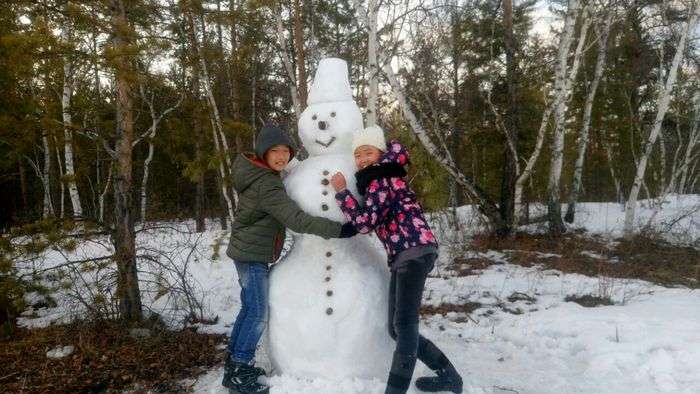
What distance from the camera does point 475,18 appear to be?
1242 centimetres

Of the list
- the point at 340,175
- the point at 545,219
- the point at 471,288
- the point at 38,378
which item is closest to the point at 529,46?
the point at 545,219

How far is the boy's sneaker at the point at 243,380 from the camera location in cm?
307

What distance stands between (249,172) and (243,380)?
142 cm

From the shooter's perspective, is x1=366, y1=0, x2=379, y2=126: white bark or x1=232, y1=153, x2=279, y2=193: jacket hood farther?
x1=366, y1=0, x2=379, y2=126: white bark

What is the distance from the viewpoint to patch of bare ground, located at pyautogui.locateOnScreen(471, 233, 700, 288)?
755 cm

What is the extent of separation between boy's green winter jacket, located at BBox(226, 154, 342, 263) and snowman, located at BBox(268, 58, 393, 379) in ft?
0.52

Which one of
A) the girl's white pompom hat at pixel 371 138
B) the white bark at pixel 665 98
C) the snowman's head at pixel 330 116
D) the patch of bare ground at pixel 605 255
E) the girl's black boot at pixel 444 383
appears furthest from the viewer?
the white bark at pixel 665 98

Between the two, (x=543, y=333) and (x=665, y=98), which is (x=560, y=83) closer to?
(x=665, y=98)

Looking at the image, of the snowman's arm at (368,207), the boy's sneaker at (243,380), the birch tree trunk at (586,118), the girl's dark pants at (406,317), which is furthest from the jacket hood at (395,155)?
the birch tree trunk at (586,118)

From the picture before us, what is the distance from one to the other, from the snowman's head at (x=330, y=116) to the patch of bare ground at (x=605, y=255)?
5825mm

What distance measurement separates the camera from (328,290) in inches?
121

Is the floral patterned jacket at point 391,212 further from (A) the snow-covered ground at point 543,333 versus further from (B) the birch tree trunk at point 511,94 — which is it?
(B) the birch tree trunk at point 511,94

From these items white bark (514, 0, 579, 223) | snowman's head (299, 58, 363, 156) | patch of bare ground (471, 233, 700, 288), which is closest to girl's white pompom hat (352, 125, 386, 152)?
snowman's head (299, 58, 363, 156)

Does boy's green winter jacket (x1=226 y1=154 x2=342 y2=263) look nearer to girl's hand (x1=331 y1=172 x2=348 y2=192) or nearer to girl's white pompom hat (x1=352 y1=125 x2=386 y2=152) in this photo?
girl's hand (x1=331 y1=172 x2=348 y2=192)
